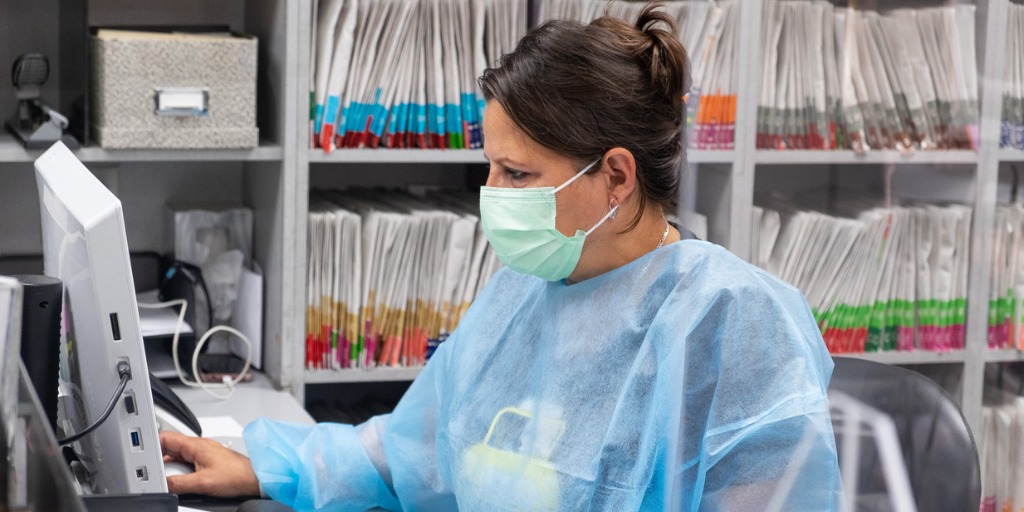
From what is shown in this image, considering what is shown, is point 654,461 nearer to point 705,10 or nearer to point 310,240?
point 310,240

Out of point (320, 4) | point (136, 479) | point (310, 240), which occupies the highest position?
point (320, 4)

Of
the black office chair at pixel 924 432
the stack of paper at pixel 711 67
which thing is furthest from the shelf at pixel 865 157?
the black office chair at pixel 924 432

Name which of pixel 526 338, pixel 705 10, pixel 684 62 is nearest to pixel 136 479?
pixel 526 338

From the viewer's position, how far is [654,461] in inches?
48.3

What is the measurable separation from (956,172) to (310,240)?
4.53 ft

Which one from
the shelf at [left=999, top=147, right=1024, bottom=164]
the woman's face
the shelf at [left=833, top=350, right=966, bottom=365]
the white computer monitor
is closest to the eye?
the woman's face

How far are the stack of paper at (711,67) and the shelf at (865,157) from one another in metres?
0.10

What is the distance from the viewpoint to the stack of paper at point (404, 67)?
206 cm

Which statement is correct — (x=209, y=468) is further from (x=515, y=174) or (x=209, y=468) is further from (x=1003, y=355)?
(x=1003, y=355)

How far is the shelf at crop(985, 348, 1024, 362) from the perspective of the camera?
7.94 ft

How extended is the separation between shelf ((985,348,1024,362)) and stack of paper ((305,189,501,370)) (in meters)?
1.11

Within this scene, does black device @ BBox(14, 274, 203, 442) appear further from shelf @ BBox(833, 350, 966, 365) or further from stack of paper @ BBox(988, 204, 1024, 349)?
stack of paper @ BBox(988, 204, 1024, 349)

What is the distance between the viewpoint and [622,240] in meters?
1.36

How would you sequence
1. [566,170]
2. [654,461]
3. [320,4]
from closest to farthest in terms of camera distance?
[654,461], [566,170], [320,4]
